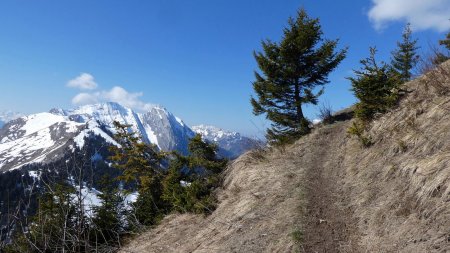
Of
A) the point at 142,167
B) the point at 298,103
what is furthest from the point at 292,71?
the point at 142,167

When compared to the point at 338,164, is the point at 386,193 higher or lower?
lower

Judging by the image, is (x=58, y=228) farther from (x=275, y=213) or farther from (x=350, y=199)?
(x=350, y=199)

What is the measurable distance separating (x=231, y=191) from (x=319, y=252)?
24.3 feet

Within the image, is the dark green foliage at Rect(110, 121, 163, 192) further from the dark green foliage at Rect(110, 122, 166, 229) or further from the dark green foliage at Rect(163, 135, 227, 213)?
the dark green foliage at Rect(163, 135, 227, 213)

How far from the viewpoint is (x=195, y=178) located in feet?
59.5

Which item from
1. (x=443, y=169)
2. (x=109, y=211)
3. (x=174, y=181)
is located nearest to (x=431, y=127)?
(x=443, y=169)

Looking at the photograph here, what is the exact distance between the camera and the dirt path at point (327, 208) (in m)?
7.83

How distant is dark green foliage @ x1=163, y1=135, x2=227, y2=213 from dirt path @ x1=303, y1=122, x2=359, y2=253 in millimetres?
4587

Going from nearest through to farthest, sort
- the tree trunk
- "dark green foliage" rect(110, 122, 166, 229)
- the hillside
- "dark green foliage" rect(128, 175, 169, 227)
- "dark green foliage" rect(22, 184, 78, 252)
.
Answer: "dark green foliage" rect(22, 184, 78, 252)
the hillside
"dark green foliage" rect(128, 175, 169, 227)
"dark green foliage" rect(110, 122, 166, 229)
the tree trunk

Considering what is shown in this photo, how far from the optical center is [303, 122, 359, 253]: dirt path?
25.7ft

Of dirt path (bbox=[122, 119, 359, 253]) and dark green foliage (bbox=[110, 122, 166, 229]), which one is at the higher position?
dark green foliage (bbox=[110, 122, 166, 229])

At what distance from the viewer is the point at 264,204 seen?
1134 cm

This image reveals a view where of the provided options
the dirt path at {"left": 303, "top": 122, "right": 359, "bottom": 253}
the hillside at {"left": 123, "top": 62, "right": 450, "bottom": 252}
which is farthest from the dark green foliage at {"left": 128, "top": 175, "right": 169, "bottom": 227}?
the dirt path at {"left": 303, "top": 122, "right": 359, "bottom": 253}

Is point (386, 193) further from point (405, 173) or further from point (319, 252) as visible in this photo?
point (319, 252)
